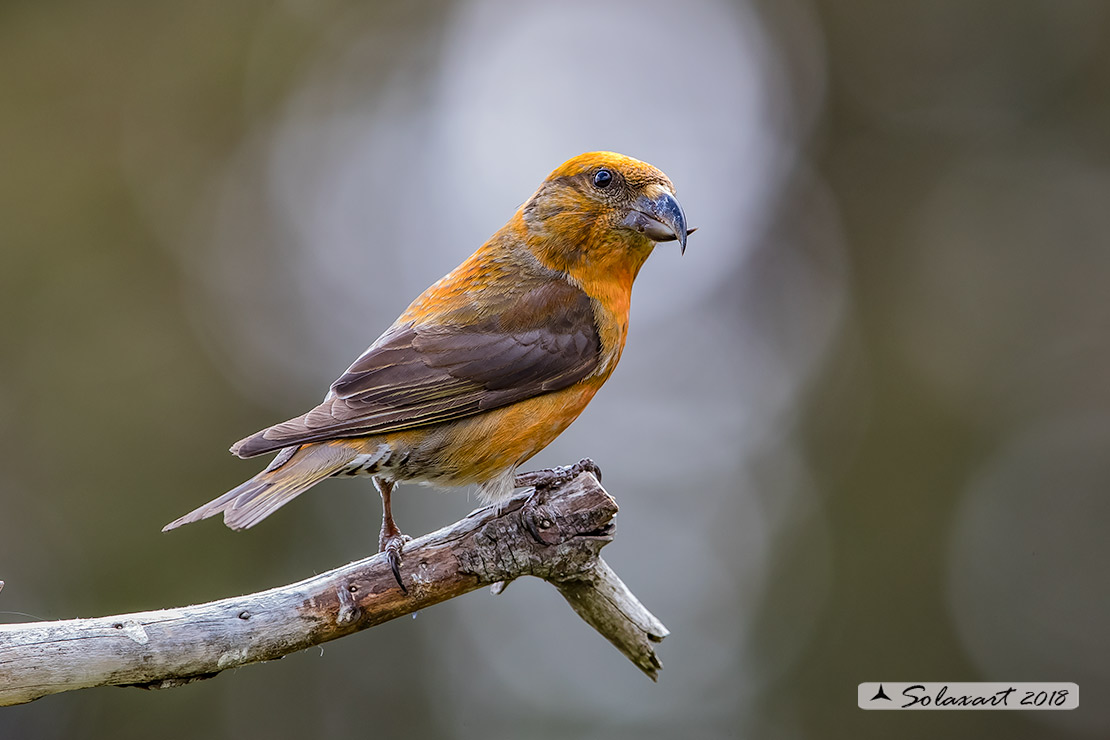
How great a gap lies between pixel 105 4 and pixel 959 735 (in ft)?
38.4

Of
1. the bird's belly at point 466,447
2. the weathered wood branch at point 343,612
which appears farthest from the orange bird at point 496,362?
the weathered wood branch at point 343,612

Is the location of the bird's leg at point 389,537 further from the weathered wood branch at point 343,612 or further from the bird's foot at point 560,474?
the bird's foot at point 560,474

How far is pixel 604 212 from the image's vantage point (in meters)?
5.25

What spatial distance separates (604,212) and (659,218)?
35cm

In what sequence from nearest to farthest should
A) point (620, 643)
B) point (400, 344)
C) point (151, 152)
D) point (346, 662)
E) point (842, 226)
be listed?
point (620, 643)
point (400, 344)
point (346, 662)
point (151, 152)
point (842, 226)

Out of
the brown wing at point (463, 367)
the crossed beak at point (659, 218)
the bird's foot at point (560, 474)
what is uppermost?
the crossed beak at point (659, 218)

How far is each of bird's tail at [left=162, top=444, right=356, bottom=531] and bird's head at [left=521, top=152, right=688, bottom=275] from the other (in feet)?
5.91

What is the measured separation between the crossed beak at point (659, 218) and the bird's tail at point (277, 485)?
2.01 meters

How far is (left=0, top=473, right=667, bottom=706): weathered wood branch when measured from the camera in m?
3.47

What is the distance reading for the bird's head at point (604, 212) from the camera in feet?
16.9

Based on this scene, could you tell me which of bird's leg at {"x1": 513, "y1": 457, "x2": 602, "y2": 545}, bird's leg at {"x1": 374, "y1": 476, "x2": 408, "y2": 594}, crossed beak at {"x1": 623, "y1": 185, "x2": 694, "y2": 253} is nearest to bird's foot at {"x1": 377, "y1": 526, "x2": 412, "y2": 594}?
bird's leg at {"x1": 374, "y1": 476, "x2": 408, "y2": 594}

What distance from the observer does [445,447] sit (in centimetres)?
459

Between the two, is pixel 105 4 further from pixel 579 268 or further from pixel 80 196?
pixel 579 268

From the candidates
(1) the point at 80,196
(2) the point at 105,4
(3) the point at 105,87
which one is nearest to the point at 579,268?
(1) the point at 80,196
